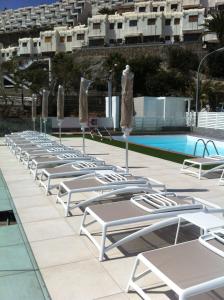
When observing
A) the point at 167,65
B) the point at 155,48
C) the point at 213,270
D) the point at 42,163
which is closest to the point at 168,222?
the point at 213,270

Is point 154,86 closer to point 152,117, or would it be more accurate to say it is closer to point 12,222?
point 152,117

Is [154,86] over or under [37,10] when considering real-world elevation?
under

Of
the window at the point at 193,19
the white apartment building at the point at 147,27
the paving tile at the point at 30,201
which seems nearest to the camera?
the paving tile at the point at 30,201

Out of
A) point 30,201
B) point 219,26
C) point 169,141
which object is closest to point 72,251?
point 30,201

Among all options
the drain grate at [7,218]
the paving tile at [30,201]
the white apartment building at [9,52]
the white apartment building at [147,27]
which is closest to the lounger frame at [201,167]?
the paving tile at [30,201]

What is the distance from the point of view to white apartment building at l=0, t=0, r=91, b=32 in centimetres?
11919

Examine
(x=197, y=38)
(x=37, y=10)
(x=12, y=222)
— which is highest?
(x=37, y=10)

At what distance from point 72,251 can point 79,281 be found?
0.78 m

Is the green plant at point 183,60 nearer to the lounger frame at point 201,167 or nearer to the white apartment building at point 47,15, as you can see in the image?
the lounger frame at point 201,167

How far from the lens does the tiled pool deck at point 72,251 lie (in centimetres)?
364

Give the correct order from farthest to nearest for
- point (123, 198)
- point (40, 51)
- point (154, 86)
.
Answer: point (40, 51), point (154, 86), point (123, 198)

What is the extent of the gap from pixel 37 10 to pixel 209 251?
149 metres

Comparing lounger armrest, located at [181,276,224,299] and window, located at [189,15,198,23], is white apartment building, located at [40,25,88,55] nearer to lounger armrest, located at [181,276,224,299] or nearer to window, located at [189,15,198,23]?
window, located at [189,15,198,23]

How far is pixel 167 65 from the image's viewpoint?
2493 inches
